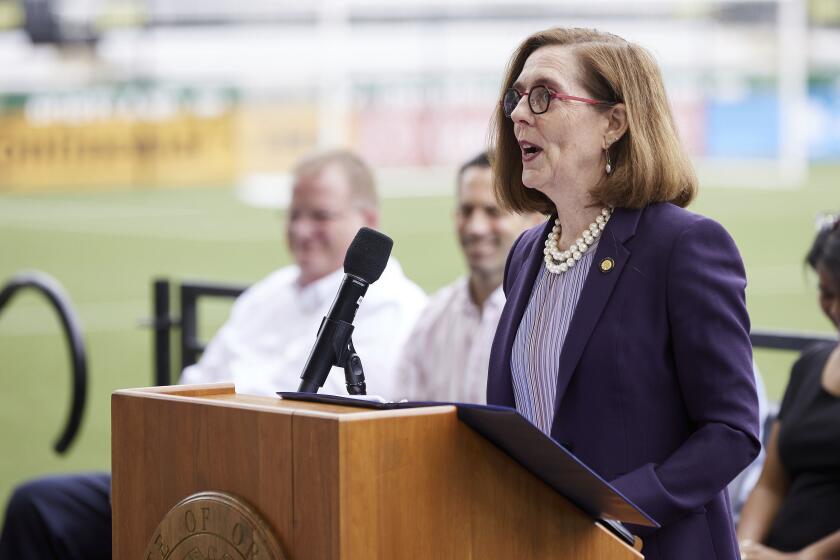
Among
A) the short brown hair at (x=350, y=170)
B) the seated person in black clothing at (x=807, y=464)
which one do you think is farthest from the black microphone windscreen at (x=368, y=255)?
the short brown hair at (x=350, y=170)

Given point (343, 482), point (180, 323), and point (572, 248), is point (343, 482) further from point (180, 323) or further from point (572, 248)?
point (180, 323)

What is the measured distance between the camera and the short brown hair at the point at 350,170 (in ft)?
15.6

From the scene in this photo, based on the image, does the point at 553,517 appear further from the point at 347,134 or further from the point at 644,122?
the point at 347,134

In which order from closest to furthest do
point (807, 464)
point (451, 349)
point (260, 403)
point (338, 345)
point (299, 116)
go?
Result: point (260, 403)
point (338, 345)
point (807, 464)
point (451, 349)
point (299, 116)

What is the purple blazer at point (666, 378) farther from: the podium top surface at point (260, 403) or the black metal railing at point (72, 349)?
the black metal railing at point (72, 349)

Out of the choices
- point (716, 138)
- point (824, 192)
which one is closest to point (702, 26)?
point (716, 138)

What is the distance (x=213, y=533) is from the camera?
5.99ft

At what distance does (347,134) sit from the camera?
2177 cm

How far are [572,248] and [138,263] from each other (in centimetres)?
1539

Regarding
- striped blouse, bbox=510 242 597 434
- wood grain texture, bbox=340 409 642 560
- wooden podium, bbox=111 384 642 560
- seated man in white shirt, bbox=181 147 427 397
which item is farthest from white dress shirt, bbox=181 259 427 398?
wood grain texture, bbox=340 409 642 560

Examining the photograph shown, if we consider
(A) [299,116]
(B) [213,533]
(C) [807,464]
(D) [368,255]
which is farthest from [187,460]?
(A) [299,116]

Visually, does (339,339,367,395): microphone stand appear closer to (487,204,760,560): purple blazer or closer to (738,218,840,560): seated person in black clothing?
(487,204,760,560): purple blazer

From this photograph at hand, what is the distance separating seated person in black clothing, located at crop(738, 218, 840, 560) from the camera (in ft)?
11.1

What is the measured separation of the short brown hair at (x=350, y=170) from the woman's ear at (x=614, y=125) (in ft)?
8.30
